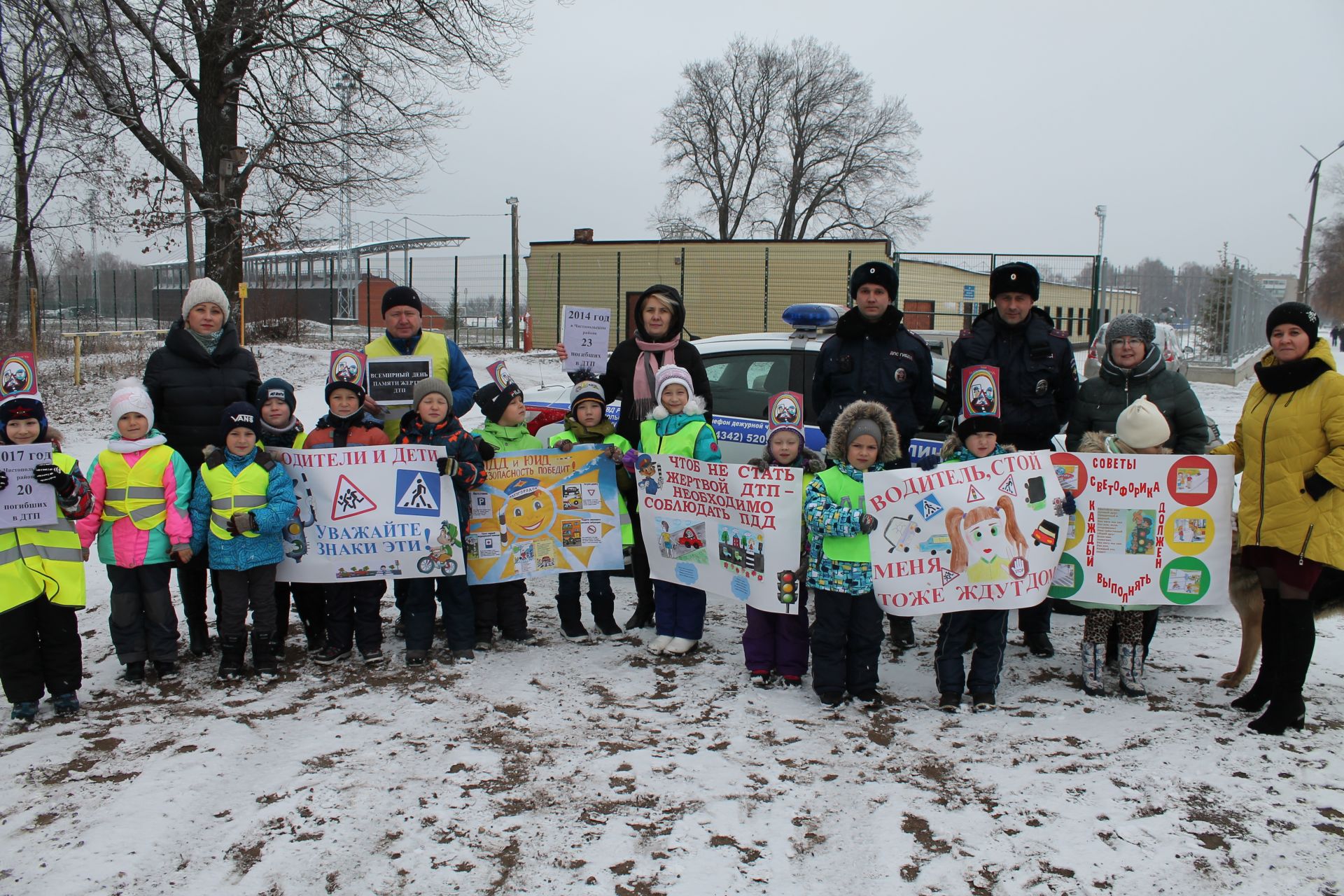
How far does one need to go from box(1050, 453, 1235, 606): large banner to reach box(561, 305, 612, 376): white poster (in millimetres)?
3125

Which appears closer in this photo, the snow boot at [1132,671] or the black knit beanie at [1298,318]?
the black knit beanie at [1298,318]

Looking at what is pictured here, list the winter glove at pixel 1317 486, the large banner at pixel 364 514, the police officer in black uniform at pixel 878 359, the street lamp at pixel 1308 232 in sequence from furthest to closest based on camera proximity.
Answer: the street lamp at pixel 1308 232 → the police officer in black uniform at pixel 878 359 → the large banner at pixel 364 514 → the winter glove at pixel 1317 486

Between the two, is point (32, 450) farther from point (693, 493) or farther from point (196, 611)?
point (693, 493)

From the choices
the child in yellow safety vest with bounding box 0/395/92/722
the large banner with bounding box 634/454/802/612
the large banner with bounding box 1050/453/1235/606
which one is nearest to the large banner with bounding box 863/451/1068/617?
the large banner with bounding box 1050/453/1235/606

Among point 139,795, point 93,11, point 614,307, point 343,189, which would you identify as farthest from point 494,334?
point 139,795

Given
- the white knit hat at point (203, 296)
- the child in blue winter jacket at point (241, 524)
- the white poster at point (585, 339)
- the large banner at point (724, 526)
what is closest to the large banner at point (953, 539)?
the large banner at point (724, 526)

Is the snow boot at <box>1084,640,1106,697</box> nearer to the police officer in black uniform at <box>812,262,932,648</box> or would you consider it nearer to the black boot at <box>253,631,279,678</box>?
the police officer in black uniform at <box>812,262,932,648</box>

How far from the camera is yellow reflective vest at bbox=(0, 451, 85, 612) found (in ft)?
13.6

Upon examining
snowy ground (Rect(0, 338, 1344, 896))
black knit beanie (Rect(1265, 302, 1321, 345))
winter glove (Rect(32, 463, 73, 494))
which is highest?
black knit beanie (Rect(1265, 302, 1321, 345))

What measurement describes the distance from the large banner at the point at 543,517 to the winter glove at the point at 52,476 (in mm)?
1961

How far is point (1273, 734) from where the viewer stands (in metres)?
3.96

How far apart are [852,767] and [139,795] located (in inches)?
112

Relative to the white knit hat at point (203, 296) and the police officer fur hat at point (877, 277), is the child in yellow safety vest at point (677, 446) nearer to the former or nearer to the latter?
the police officer fur hat at point (877, 277)

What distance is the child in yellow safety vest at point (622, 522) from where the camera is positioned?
542 cm
